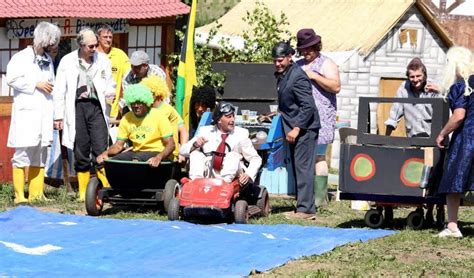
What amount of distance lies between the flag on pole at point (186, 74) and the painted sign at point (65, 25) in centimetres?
242

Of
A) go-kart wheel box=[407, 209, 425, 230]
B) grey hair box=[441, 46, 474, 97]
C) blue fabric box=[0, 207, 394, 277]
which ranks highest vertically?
grey hair box=[441, 46, 474, 97]

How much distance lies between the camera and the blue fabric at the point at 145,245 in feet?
29.6

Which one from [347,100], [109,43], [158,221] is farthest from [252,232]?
[347,100]

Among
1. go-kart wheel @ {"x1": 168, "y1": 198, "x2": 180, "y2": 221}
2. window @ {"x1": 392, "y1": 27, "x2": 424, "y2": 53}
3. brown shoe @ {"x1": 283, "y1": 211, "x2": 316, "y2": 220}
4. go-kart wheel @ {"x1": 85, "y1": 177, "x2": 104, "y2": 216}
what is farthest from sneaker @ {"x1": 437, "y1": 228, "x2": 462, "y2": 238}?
window @ {"x1": 392, "y1": 27, "x2": 424, "y2": 53}

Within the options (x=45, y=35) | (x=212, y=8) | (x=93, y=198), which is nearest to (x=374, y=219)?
(x=93, y=198)

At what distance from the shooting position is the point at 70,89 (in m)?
13.1

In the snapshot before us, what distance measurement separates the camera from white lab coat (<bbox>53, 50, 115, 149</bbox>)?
1306 cm

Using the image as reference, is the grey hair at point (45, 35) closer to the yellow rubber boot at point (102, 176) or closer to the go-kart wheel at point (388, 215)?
the yellow rubber boot at point (102, 176)

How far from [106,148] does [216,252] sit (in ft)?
11.8

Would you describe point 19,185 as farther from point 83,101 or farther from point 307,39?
point 307,39

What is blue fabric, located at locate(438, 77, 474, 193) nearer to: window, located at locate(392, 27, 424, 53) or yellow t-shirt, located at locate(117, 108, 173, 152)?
yellow t-shirt, located at locate(117, 108, 173, 152)

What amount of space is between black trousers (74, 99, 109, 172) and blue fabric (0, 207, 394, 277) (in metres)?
1.45

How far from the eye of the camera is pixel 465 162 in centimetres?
1062

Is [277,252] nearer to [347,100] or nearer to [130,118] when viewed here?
[130,118]
